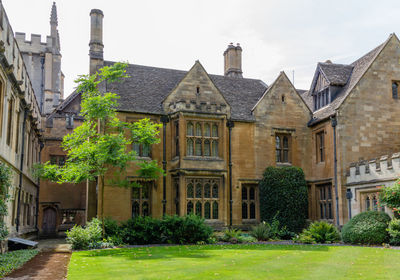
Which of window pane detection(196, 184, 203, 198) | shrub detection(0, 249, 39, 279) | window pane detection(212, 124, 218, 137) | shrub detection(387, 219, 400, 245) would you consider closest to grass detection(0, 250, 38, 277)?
shrub detection(0, 249, 39, 279)

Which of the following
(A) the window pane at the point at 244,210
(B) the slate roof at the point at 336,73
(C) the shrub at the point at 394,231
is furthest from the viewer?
(B) the slate roof at the point at 336,73

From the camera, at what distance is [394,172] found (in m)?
18.6

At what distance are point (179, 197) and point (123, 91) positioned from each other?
6499 millimetres

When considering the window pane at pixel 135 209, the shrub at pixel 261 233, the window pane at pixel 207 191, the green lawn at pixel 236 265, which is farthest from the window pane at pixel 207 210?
the green lawn at pixel 236 265

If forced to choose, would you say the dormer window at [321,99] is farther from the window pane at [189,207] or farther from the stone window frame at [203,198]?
the window pane at [189,207]

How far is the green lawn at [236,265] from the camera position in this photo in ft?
31.5

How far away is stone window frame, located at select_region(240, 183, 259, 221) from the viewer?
78.1ft

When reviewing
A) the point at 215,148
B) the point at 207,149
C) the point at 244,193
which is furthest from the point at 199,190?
the point at 244,193

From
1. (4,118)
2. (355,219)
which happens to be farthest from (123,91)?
(355,219)

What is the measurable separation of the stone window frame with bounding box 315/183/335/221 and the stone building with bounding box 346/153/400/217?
140 cm

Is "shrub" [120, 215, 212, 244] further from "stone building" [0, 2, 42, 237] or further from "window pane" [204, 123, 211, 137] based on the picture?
"window pane" [204, 123, 211, 137]

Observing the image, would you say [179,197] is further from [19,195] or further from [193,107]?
[19,195]

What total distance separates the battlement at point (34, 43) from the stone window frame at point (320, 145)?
32.4 metres

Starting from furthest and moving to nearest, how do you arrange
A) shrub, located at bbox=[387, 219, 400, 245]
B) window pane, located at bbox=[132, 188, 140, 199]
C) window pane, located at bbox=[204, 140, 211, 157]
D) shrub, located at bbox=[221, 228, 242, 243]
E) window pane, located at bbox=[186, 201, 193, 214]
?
window pane, located at bbox=[204, 140, 211, 157], window pane, located at bbox=[132, 188, 140, 199], window pane, located at bbox=[186, 201, 193, 214], shrub, located at bbox=[221, 228, 242, 243], shrub, located at bbox=[387, 219, 400, 245]
